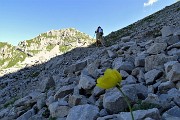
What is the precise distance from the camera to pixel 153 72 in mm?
12906

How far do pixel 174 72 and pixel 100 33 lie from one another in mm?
23787

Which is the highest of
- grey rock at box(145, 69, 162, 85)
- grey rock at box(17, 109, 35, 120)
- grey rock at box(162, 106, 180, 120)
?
grey rock at box(145, 69, 162, 85)

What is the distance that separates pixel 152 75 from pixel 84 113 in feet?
12.1

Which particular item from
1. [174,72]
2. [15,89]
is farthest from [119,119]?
[15,89]

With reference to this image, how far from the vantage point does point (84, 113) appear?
34.6ft

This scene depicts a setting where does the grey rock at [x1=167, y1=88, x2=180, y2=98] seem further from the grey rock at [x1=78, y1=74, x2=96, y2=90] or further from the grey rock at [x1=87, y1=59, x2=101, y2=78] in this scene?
the grey rock at [x1=87, y1=59, x2=101, y2=78]

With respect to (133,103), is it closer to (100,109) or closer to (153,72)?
(100,109)

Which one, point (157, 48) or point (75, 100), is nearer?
point (75, 100)

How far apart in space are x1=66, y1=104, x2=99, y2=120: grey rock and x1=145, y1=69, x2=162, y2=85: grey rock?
2.87 meters

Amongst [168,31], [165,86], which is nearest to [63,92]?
[165,86]

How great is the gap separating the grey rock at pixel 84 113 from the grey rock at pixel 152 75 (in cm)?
287

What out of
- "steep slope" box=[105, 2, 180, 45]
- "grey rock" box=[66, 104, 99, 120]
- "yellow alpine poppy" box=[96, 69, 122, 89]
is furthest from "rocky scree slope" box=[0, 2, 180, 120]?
"steep slope" box=[105, 2, 180, 45]

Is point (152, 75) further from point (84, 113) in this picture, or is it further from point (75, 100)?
point (84, 113)

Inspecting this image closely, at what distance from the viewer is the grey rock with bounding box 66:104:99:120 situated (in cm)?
1031
